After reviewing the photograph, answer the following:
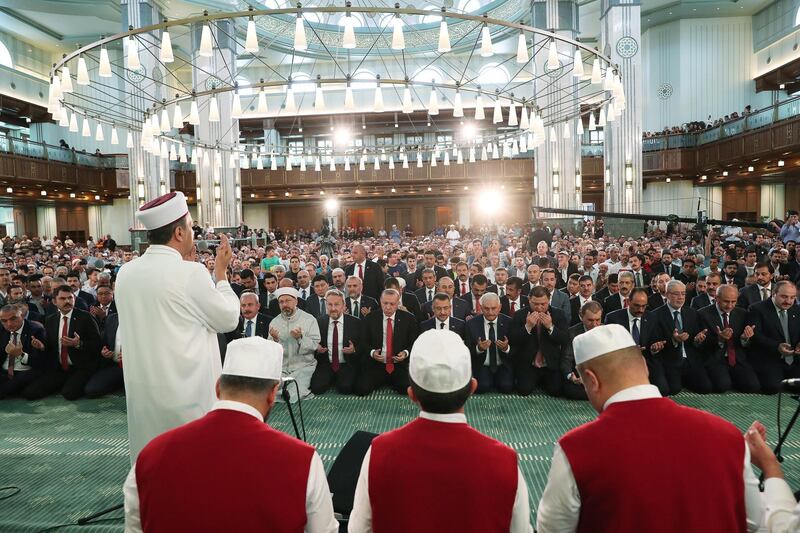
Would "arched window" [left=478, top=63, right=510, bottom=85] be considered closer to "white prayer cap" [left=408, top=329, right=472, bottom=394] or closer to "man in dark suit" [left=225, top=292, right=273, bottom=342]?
"man in dark suit" [left=225, top=292, right=273, bottom=342]

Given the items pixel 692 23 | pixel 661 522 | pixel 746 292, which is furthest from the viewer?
pixel 692 23

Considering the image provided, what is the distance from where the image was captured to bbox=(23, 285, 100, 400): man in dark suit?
5707mm

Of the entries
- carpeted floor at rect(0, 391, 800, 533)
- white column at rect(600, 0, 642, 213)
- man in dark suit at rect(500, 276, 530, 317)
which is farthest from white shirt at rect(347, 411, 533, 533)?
white column at rect(600, 0, 642, 213)

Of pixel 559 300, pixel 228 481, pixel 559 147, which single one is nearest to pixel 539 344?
pixel 559 300

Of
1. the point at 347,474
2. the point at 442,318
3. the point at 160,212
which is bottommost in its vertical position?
the point at 347,474

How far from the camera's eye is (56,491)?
11.6ft

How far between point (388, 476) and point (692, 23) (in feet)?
88.6

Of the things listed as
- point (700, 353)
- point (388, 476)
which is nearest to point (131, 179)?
point (700, 353)

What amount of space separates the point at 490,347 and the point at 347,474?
299 centimetres

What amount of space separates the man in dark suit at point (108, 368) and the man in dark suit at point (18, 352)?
23.3 inches

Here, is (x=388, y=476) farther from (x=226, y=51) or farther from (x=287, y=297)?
(x=226, y=51)

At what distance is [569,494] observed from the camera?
1.57 m

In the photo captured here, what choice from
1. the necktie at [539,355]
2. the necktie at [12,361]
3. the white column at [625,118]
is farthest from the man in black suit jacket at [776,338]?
the white column at [625,118]

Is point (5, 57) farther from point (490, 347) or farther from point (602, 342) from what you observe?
point (602, 342)
